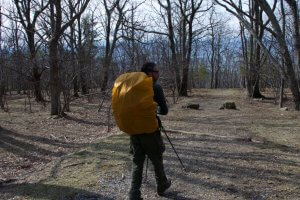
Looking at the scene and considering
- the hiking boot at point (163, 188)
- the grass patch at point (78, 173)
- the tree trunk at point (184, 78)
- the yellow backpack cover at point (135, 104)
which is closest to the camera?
the yellow backpack cover at point (135, 104)

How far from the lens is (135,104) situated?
16.0 ft

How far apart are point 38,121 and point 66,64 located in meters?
6.24

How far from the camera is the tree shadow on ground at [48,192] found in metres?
5.81

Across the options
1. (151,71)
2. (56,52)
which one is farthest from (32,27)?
(151,71)

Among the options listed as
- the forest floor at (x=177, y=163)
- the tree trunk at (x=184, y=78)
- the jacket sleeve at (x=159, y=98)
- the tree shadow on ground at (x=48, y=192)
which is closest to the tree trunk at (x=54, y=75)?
the forest floor at (x=177, y=163)

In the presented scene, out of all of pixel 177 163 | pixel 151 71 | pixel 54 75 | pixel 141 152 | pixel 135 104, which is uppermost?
pixel 54 75

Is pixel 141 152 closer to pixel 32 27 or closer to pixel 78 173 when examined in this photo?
pixel 78 173

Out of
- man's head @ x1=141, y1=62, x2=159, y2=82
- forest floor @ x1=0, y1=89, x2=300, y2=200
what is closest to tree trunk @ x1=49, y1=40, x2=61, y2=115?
forest floor @ x1=0, y1=89, x2=300, y2=200

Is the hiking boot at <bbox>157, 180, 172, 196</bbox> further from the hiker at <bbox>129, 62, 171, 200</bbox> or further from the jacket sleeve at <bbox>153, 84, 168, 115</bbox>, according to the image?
the jacket sleeve at <bbox>153, 84, 168, 115</bbox>

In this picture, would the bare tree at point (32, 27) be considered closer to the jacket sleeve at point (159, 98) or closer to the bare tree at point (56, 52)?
the bare tree at point (56, 52)

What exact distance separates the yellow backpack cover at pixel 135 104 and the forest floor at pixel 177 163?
1.24 meters

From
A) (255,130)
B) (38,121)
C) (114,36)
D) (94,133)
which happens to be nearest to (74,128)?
(94,133)

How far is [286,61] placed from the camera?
13.5m

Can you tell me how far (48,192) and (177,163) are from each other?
8.06 ft
